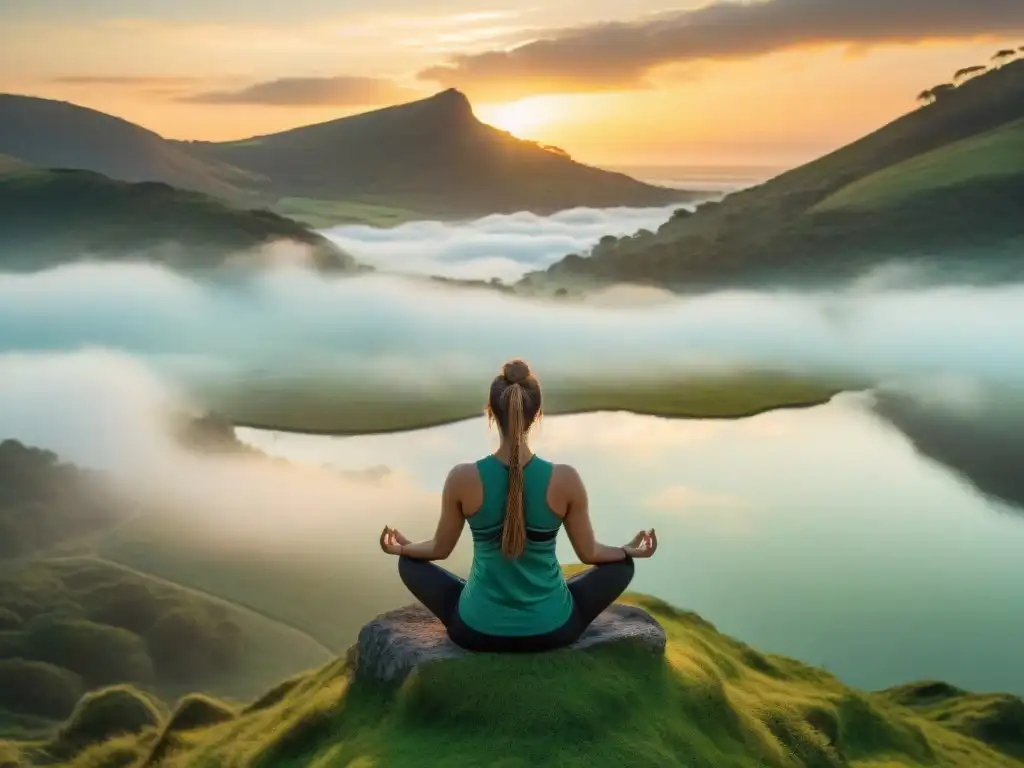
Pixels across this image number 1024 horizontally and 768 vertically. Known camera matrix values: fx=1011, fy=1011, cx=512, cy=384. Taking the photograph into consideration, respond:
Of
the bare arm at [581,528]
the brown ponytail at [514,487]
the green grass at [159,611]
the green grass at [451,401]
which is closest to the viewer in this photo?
the brown ponytail at [514,487]

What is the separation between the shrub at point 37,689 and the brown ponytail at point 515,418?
7.95 m

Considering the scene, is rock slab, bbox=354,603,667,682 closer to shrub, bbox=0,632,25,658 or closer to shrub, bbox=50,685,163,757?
shrub, bbox=50,685,163,757

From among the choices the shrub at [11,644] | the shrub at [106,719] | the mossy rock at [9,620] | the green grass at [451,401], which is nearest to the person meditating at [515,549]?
the shrub at [106,719]

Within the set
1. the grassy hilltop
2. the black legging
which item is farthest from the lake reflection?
the black legging

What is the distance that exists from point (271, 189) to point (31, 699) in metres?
11.8

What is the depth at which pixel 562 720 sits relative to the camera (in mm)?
3797

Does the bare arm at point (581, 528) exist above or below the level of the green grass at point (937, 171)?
below

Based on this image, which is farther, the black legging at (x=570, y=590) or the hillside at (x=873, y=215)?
the hillside at (x=873, y=215)

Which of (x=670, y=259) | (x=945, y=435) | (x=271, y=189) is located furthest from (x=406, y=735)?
(x=670, y=259)

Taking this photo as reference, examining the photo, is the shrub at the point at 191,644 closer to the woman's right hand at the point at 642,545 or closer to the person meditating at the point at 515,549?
the person meditating at the point at 515,549

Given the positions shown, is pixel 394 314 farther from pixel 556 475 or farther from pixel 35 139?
pixel 556 475

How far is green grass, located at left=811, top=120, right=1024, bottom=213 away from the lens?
20.8 m

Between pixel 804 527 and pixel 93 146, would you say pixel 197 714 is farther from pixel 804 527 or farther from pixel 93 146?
pixel 93 146

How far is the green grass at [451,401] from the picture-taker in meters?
16.9
